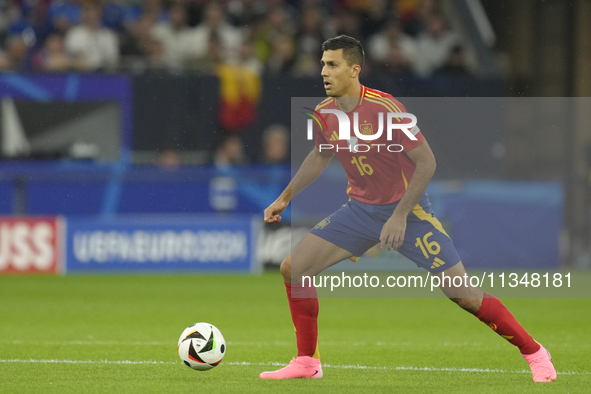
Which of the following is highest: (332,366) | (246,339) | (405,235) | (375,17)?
(375,17)

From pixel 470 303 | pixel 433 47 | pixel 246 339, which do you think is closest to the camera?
pixel 470 303

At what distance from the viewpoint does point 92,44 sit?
1507 centimetres

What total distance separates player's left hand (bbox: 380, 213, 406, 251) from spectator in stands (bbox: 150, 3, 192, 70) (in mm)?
10540

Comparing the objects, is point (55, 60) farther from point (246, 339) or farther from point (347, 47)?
point (347, 47)

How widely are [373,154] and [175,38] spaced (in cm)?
1048

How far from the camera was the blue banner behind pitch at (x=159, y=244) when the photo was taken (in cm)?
1308

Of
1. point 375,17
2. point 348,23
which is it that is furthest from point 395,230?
point 375,17

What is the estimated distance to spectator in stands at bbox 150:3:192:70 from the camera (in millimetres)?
15672

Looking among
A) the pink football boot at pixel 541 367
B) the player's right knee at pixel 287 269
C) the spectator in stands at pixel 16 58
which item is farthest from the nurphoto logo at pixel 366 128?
the spectator in stands at pixel 16 58

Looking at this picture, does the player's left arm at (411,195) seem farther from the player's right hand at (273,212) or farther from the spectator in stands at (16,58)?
the spectator in stands at (16,58)

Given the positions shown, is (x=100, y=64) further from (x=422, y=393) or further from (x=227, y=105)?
(x=422, y=393)

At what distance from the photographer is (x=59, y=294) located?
1134 centimetres

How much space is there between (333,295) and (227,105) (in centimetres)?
416

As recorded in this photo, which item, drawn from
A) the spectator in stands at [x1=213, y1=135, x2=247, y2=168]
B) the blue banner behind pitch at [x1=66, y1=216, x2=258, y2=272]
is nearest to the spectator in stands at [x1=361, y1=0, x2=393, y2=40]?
the spectator in stands at [x1=213, y1=135, x2=247, y2=168]
